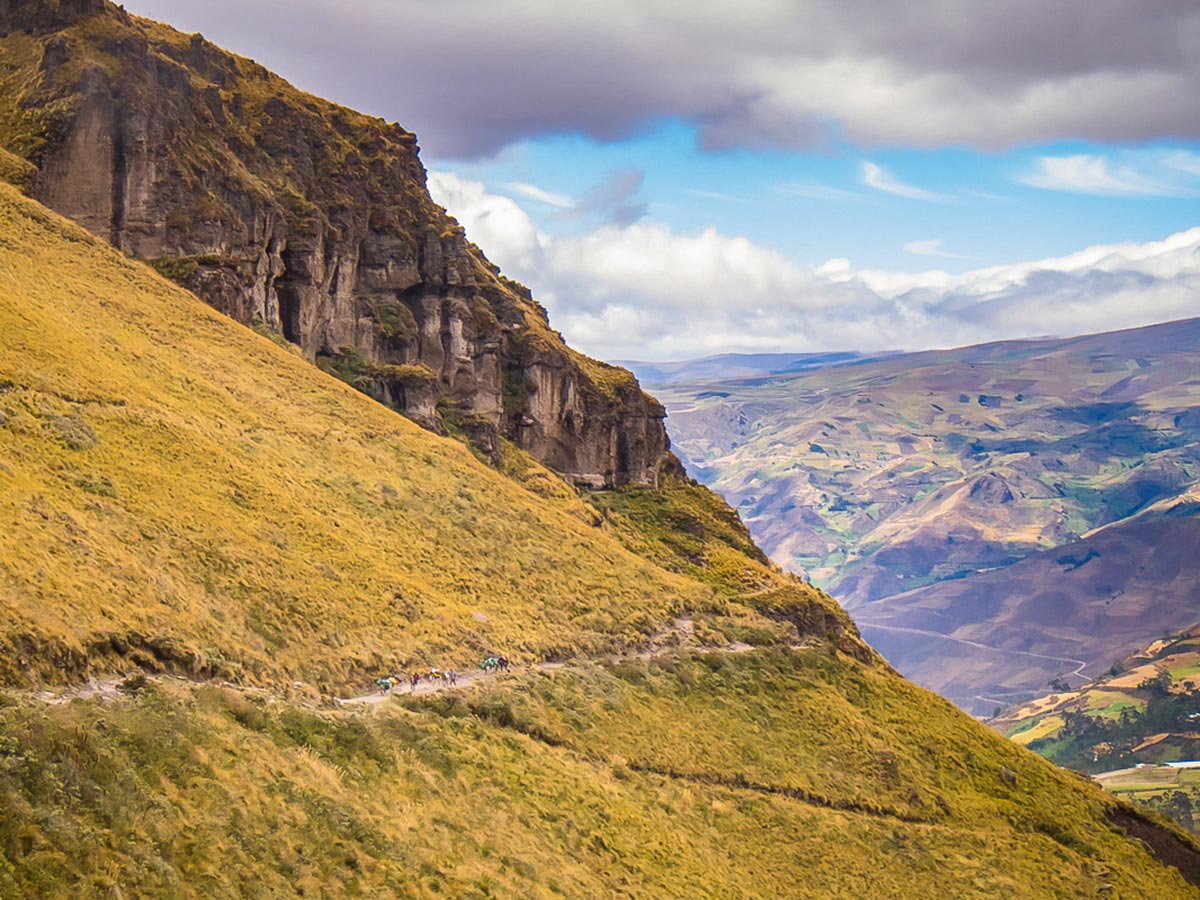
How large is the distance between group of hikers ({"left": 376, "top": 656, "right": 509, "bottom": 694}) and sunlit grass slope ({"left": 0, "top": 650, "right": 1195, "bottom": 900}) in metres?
1.32

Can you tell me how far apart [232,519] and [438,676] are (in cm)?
1188

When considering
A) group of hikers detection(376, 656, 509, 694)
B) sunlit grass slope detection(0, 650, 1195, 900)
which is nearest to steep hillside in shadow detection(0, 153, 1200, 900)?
sunlit grass slope detection(0, 650, 1195, 900)

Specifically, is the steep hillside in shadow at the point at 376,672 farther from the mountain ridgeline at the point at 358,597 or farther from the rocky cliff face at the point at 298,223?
the rocky cliff face at the point at 298,223

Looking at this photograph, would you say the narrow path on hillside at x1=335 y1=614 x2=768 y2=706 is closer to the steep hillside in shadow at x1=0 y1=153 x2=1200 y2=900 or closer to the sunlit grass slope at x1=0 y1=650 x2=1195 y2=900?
the steep hillside in shadow at x1=0 y1=153 x2=1200 y2=900

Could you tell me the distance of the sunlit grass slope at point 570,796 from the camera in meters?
29.2

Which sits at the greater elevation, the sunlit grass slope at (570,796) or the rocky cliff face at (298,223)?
the rocky cliff face at (298,223)

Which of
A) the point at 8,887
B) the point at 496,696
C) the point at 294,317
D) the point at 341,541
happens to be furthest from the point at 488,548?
the point at 8,887

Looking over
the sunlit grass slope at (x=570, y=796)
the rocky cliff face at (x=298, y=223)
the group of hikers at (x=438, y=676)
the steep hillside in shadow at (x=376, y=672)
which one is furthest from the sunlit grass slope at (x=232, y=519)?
the rocky cliff face at (x=298, y=223)

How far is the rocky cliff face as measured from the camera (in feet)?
275

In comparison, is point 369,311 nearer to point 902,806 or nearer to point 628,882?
point 902,806

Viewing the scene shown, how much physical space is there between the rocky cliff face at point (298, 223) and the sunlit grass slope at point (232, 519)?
19.9ft

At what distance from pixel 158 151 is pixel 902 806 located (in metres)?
64.6

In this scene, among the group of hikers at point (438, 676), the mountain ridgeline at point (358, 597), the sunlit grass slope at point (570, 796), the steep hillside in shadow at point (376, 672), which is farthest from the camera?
the group of hikers at point (438, 676)

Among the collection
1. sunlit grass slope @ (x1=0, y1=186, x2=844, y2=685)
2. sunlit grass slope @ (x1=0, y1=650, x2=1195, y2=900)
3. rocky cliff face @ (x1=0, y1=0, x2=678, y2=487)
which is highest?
rocky cliff face @ (x1=0, y1=0, x2=678, y2=487)
